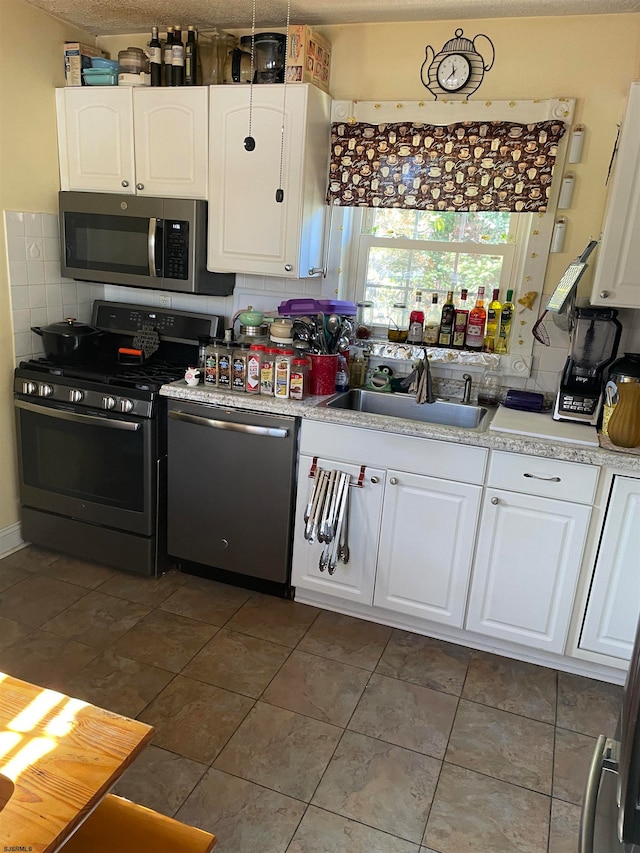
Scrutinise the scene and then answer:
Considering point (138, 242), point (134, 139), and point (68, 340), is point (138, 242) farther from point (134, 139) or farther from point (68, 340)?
point (68, 340)

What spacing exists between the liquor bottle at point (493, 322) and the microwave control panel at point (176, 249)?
1394mm

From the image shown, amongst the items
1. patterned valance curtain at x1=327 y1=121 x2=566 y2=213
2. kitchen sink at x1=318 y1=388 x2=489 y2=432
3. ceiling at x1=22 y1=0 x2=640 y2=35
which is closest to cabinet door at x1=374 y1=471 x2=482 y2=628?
kitchen sink at x1=318 y1=388 x2=489 y2=432

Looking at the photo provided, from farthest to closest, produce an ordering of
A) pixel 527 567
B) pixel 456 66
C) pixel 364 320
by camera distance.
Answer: pixel 364 320, pixel 456 66, pixel 527 567

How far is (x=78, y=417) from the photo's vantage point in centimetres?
294

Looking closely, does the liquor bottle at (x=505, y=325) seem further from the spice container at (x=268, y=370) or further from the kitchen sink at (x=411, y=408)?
the spice container at (x=268, y=370)

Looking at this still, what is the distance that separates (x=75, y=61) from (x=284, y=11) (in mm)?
1042

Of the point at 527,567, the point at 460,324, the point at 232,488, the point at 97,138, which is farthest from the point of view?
the point at 97,138

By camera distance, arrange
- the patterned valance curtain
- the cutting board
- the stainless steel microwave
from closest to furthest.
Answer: the cutting board < the patterned valance curtain < the stainless steel microwave

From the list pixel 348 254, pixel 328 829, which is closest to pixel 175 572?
pixel 328 829

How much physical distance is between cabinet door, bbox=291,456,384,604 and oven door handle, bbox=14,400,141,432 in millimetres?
803

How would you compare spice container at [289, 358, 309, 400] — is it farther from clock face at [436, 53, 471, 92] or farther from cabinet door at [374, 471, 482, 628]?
clock face at [436, 53, 471, 92]

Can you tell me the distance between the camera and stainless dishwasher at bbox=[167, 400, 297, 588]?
2713 millimetres

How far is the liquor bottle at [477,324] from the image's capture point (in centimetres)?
288

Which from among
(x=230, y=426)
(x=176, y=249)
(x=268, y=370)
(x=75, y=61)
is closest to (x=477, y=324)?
(x=268, y=370)
